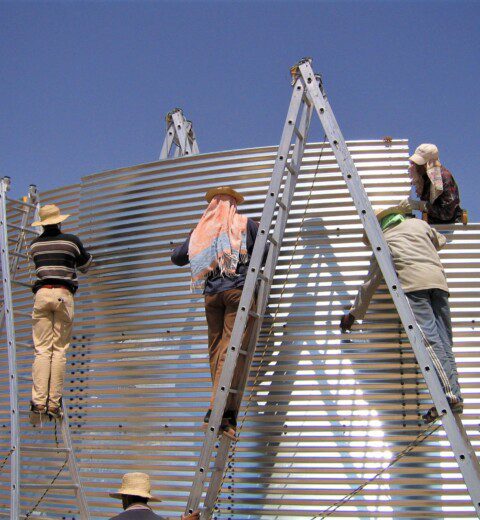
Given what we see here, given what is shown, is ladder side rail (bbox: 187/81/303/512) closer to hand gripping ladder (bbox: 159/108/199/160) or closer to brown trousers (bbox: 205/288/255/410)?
brown trousers (bbox: 205/288/255/410)

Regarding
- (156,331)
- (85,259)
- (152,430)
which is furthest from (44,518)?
(85,259)

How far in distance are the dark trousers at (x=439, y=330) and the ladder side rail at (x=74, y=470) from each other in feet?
11.8

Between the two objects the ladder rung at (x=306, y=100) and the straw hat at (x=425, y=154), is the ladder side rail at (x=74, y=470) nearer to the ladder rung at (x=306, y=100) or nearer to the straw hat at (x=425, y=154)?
the ladder rung at (x=306, y=100)

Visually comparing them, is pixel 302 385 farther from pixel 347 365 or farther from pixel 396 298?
pixel 396 298

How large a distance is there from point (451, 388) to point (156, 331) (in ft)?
11.1

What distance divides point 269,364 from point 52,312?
2.26m

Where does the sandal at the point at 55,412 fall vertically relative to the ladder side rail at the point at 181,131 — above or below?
below

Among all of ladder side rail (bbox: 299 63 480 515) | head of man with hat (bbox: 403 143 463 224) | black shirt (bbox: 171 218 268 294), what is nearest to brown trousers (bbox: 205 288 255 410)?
black shirt (bbox: 171 218 268 294)

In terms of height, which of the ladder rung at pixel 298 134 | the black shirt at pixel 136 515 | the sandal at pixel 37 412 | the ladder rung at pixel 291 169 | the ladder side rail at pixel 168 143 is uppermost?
the ladder side rail at pixel 168 143

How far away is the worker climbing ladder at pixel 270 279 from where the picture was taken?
4652 mm

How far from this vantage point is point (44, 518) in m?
7.01

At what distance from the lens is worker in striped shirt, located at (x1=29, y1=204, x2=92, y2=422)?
6.61 meters

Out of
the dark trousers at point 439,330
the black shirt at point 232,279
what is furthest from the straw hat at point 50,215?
the dark trousers at point 439,330

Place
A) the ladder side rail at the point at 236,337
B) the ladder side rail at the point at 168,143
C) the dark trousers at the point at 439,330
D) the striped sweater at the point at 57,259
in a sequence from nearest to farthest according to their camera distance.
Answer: the dark trousers at the point at 439,330 < the ladder side rail at the point at 236,337 < the striped sweater at the point at 57,259 < the ladder side rail at the point at 168,143
